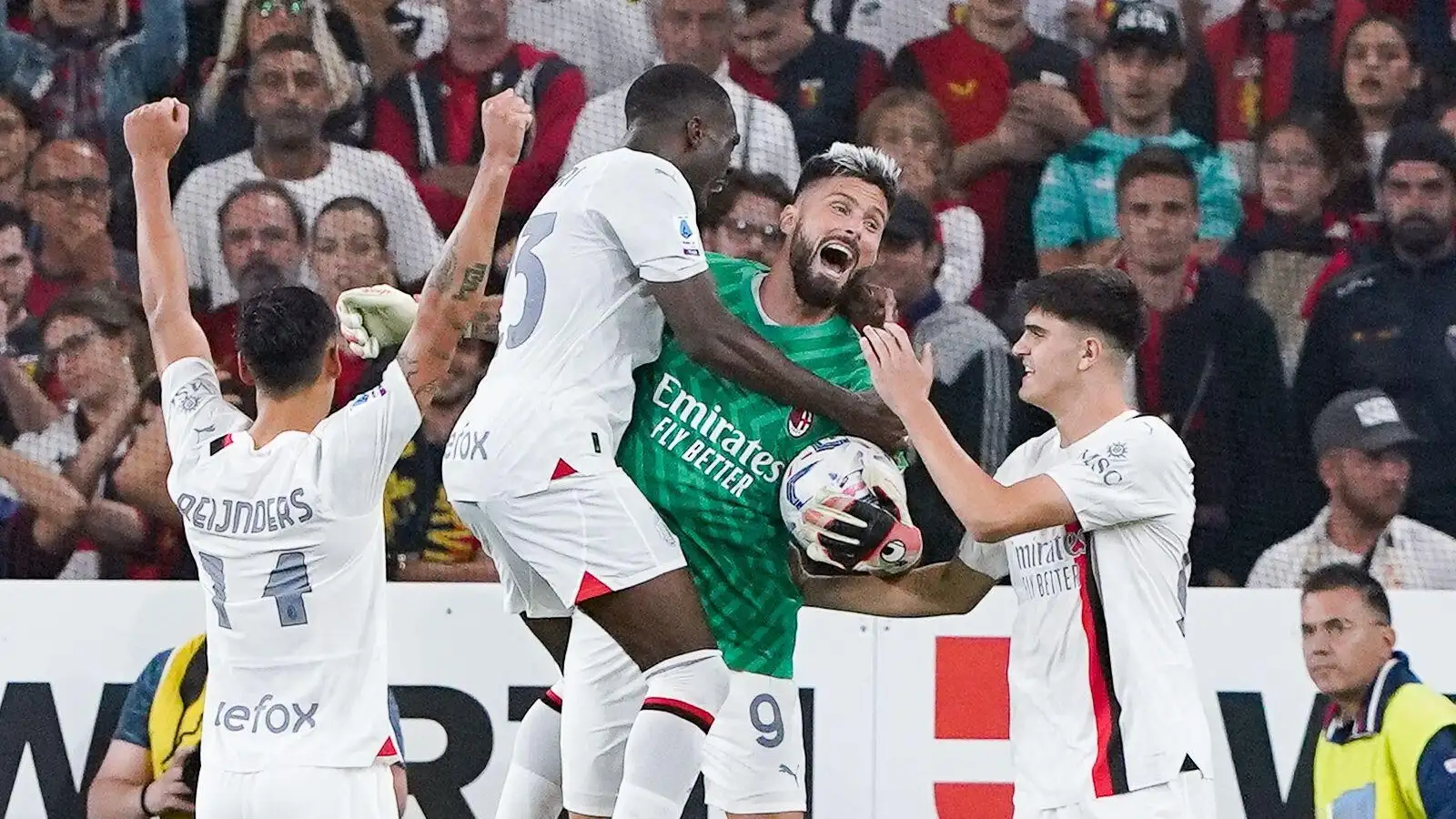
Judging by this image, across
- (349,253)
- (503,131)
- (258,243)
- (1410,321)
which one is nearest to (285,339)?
(503,131)

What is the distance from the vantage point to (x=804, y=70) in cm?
673

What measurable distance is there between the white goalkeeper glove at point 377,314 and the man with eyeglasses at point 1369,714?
10.5 feet

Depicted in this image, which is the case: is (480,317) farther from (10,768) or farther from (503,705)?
(10,768)

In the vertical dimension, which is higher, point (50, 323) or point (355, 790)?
point (50, 323)

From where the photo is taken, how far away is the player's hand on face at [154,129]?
14.2ft

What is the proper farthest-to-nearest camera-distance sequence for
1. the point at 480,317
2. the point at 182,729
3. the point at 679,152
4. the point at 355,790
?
1. the point at 182,729
2. the point at 480,317
3. the point at 679,152
4. the point at 355,790

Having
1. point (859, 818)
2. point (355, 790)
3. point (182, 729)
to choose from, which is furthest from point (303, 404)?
point (859, 818)

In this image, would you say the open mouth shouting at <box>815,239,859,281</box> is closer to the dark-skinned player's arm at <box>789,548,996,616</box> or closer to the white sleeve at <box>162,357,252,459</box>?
the dark-skinned player's arm at <box>789,548,996,616</box>

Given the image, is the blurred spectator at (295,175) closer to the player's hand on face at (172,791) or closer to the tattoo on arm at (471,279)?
the player's hand on face at (172,791)

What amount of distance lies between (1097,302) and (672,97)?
1.09m

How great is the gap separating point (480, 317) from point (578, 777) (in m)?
1.40

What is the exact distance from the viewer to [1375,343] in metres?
6.46

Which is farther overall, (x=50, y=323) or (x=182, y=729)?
(x=50, y=323)

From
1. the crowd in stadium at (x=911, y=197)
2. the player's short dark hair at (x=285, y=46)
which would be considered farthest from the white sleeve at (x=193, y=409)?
the player's short dark hair at (x=285, y=46)
